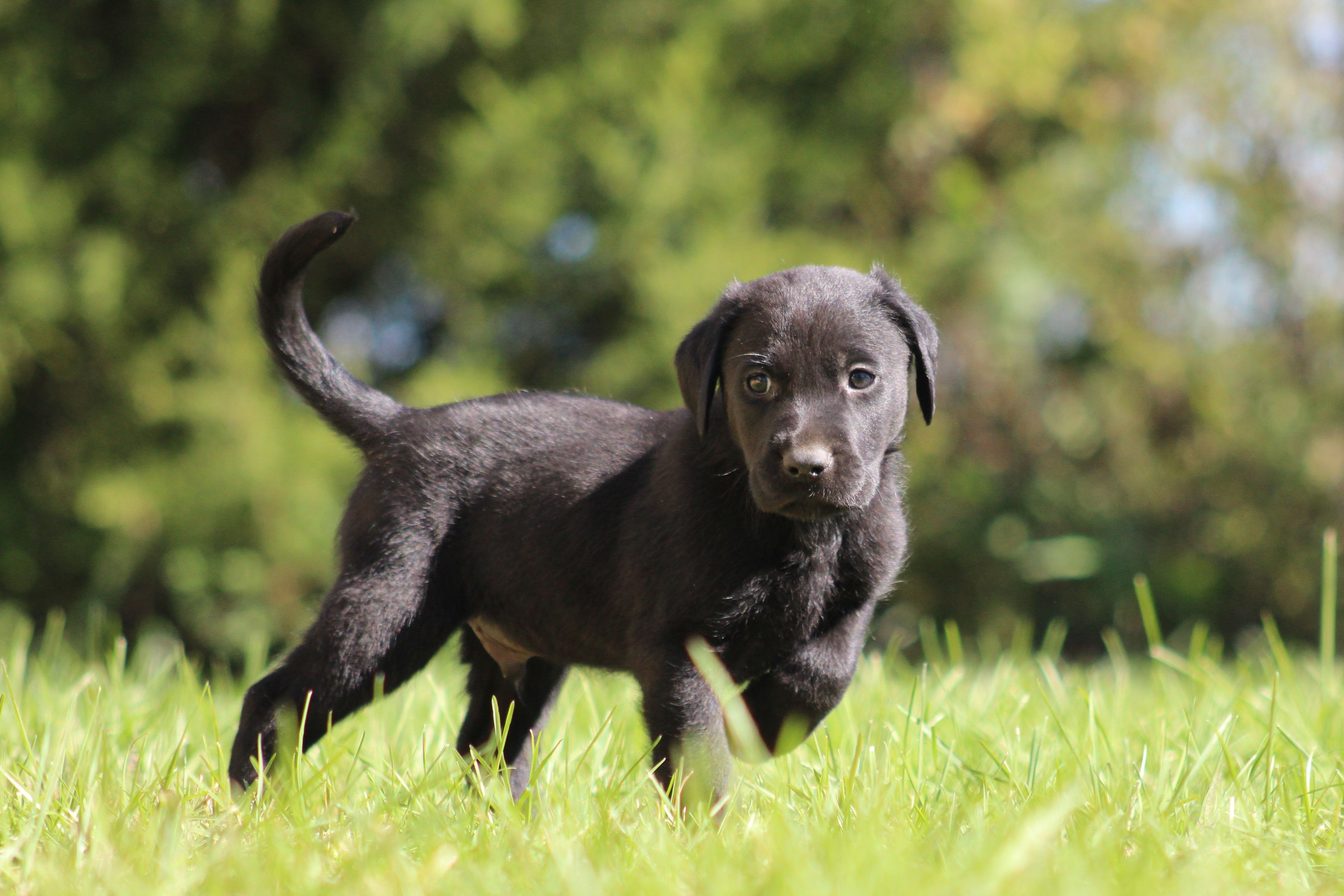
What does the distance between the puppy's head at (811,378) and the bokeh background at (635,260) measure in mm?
2688

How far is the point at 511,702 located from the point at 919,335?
135 centimetres

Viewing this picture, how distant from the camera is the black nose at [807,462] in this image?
2242 mm

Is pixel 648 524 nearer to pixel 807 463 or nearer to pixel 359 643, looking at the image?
pixel 807 463

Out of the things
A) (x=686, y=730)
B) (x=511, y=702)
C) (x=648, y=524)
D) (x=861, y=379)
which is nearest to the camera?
(x=686, y=730)

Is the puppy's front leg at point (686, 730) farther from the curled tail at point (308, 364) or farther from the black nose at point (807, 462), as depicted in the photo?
the curled tail at point (308, 364)

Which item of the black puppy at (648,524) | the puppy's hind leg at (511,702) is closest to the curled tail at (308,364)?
the black puppy at (648,524)

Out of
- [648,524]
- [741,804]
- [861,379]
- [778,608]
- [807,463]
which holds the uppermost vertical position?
[861,379]

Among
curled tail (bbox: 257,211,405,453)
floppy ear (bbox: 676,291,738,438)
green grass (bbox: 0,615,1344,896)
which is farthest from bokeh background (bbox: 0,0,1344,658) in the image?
floppy ear (bbox: 676,291,738,438)

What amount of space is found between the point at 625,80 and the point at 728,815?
5.20 m

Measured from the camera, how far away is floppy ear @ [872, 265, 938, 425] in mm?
2650

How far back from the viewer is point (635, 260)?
21.4 ft

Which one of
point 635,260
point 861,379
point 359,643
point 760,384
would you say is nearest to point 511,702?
point 359,643

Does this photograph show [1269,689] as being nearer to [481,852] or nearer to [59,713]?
[481,852]

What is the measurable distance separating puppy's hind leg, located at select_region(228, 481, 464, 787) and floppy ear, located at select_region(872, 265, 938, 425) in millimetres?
1162
